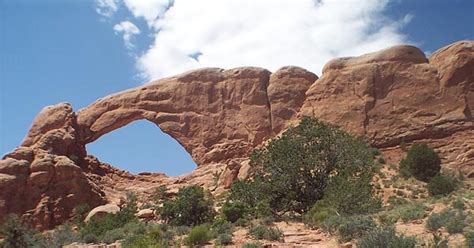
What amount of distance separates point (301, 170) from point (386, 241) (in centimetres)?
1363

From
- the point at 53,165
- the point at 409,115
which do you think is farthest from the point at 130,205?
the point at 409,115

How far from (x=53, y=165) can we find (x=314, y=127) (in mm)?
20227

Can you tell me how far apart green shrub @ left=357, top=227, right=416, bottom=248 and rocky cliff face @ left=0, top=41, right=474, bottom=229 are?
24.5 meters

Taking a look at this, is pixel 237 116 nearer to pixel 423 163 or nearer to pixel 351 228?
pixel 423 163

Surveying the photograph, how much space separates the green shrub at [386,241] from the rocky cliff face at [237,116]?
24.5 m

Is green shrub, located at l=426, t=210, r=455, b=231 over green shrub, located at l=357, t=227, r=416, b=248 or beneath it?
over

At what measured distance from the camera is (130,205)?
3195 cm

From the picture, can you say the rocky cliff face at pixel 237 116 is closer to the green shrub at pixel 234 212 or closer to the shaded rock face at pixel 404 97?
the shaded rock face at pixel 404 97

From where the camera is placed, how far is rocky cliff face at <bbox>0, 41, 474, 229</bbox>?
116 ft

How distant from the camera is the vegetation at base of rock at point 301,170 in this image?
75.8ft

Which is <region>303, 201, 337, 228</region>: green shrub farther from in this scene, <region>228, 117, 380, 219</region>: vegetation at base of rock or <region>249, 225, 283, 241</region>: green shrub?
<region>228, 117, 380, 219</region>: vegetation at base of rock

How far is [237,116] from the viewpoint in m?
44.0

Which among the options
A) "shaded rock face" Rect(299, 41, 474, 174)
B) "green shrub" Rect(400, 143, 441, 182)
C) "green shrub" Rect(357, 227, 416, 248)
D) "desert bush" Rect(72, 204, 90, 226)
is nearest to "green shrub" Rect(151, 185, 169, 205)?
"desert bush" Rect(72, 204, 90, 226)

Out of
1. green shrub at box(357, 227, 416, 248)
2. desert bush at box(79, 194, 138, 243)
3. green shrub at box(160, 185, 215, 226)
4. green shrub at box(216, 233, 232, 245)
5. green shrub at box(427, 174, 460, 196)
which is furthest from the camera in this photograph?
green shrub at box(427, 174, 460, 196)
